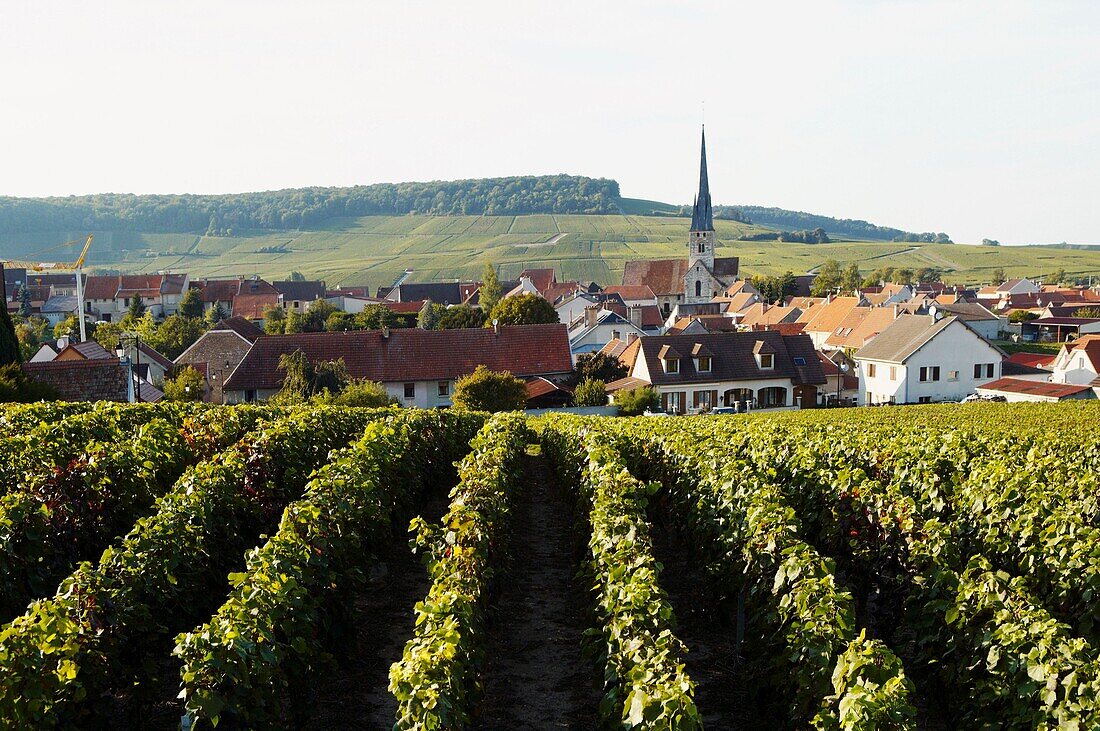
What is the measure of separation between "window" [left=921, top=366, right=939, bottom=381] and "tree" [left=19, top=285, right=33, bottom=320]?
106501 mm

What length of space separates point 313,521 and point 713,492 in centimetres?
589

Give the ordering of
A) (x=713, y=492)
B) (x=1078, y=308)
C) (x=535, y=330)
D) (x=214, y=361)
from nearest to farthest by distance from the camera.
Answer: (x=713, y=492)
(x=535, y=330)
(x=214, y=361)
(x=1078, y=308)

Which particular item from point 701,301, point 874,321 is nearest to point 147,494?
point 874,321

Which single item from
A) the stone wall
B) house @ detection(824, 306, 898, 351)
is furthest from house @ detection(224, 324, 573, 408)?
house @ detection(824, 306, 898, 351)

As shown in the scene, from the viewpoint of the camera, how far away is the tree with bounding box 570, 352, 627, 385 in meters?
56.7

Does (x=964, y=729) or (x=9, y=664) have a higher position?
(x=9, y=664)

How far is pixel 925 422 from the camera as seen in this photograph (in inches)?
1328

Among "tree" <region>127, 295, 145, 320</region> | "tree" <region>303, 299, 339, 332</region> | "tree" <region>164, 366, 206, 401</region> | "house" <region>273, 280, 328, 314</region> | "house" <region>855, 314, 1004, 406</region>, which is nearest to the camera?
"tree" <region>164, 366, 206, 401</region>

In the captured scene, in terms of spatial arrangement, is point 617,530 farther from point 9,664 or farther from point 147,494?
point 147,494

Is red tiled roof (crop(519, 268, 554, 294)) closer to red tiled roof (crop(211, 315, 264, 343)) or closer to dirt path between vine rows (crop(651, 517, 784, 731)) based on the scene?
red tiled roof (crop(211, 315, 264, 343))

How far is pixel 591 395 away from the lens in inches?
2016

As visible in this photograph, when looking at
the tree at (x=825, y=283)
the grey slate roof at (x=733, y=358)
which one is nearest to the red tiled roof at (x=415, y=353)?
the grey slate roof at (x=733, y=358)

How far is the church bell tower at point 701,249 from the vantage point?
444ft

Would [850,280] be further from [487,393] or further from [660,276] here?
[487,393]
